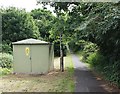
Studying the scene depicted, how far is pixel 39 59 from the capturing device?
682 inches

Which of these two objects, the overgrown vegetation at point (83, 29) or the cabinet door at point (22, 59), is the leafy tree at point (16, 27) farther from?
the cabinet door at point (22, 59)

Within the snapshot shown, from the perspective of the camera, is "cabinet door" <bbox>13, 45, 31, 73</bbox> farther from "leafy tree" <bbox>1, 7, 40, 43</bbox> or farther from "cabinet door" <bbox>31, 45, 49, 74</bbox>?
"leafy tree" <bbox>1, 7, 40, 43</bbox>

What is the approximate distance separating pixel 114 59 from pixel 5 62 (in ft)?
29.2

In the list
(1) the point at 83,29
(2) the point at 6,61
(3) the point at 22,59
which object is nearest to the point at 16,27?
(2) the point at 6,61

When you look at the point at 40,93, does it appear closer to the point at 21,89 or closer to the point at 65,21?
the point at 21,89

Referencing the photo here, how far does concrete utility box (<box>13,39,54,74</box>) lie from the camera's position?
17.2m

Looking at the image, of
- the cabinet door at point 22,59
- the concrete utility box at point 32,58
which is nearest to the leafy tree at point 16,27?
the cabinet door at point 22,59

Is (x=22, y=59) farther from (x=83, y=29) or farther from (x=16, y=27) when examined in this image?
(x=83, y=29)

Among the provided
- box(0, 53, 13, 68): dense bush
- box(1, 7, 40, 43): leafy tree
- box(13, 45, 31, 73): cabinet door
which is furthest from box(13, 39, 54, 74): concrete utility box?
box(1, 7, 40, 43): leafy tree

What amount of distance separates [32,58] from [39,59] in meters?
0.45

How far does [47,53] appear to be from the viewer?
17.5 meters

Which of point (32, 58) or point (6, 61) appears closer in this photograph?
point (32, 58)

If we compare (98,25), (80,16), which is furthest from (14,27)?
(98,25)

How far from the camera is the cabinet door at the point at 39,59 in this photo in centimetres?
1719
